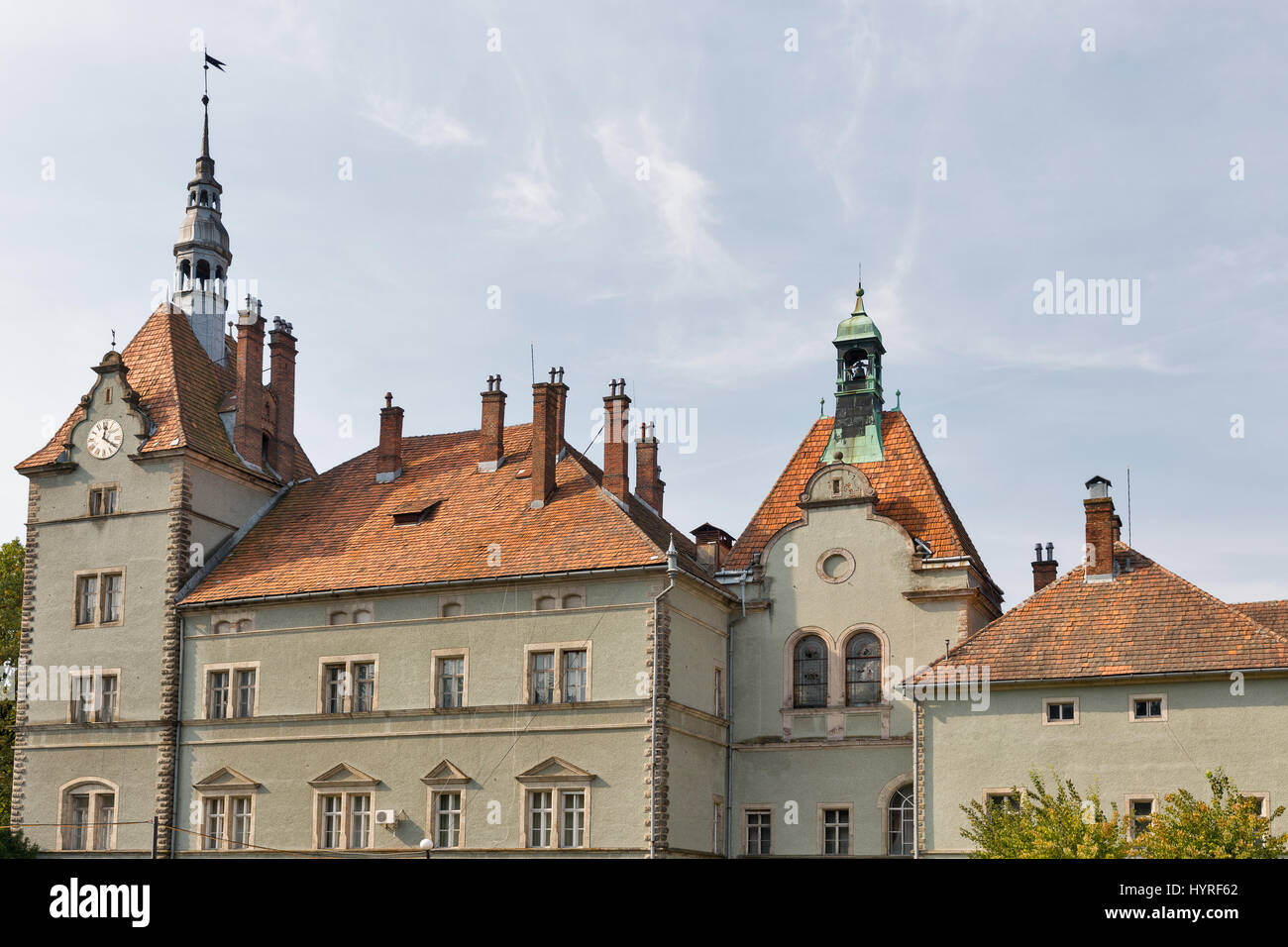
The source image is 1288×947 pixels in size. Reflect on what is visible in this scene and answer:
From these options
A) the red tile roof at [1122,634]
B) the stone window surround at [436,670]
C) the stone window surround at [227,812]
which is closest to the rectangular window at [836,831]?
the red tile roof at [1122,634]

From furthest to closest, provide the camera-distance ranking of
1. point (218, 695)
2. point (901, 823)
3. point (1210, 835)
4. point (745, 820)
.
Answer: point (218, 695)
point (745, 820)
point (901, 823)
point (1210, 835)

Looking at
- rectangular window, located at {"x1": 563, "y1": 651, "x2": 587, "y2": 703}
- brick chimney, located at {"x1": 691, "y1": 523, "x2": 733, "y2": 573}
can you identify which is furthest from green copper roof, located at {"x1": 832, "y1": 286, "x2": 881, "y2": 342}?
rectangular window, located at {"x1": 563, "y1": 651, "x2": 587, "y2": 703}

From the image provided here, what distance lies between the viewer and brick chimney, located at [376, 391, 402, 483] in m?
47.6

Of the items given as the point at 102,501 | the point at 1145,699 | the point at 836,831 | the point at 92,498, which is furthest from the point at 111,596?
the point at 1145,699

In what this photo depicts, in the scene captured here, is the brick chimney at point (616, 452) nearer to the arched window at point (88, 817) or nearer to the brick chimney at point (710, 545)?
the brick chimney at point (710, 545)

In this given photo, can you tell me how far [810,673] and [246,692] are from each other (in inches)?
645

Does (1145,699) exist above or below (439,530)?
below

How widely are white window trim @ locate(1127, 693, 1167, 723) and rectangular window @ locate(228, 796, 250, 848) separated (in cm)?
2407

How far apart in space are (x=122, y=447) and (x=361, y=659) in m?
11.2

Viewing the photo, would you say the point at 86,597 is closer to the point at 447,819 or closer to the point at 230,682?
the point at 230,682

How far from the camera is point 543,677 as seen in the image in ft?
130

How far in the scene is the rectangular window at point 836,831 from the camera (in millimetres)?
39500

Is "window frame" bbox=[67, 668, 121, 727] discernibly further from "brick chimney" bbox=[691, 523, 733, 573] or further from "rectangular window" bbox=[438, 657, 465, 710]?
"brick chimney" bbox=[691, 523, 733, 573]
